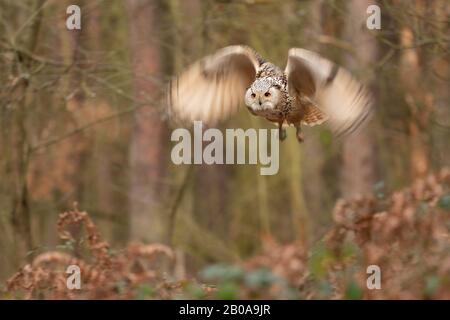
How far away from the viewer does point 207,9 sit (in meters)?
10.0

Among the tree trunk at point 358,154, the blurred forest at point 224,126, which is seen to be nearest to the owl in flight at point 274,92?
the blurred forest at point 224,126

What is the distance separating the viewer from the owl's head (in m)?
6.53

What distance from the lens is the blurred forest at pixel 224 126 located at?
8227 millimetres

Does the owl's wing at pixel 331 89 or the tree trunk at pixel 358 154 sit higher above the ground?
the tree trunk at pixel 358 154

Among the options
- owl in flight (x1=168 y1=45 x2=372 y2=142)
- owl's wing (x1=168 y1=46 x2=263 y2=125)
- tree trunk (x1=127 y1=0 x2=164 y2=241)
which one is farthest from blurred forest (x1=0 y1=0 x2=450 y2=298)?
owl's wing (x1=168 y1=46 x2=263 y2=125)

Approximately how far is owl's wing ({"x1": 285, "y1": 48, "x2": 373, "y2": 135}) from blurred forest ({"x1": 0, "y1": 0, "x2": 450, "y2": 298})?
1.11 m

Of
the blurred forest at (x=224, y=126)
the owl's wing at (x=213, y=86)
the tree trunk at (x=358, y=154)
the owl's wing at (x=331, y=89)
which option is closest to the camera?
the owl's wing at (x=331, y=89)

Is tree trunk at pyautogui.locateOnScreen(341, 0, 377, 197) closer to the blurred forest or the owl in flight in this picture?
the blurred forest

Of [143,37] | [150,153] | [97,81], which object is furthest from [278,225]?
[97,81]

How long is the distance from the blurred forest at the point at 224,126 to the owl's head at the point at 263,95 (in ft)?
3.57

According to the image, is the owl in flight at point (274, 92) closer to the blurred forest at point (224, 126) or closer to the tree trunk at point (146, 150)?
the blurred forest at point (224, 126)

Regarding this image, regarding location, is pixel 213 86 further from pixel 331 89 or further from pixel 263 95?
pixel 331 89
